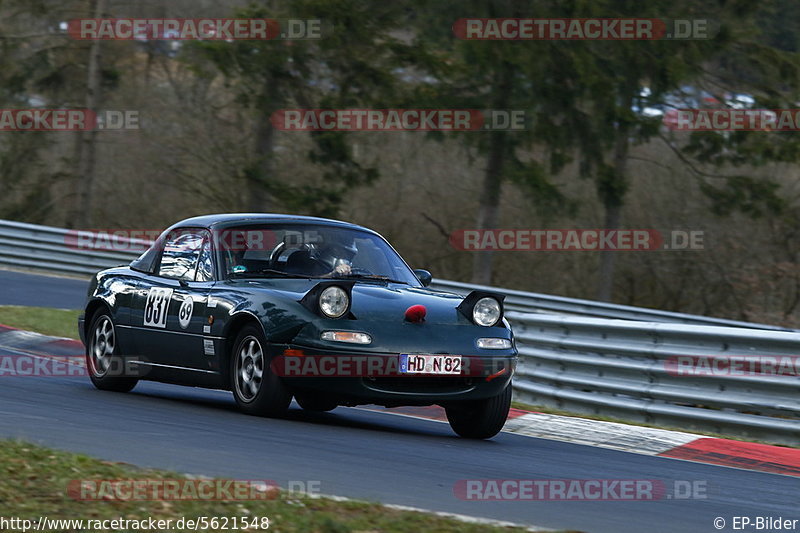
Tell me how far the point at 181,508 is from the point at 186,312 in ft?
14.1

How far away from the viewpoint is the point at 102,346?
34.7ft

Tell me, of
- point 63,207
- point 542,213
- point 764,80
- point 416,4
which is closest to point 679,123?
point 764,80

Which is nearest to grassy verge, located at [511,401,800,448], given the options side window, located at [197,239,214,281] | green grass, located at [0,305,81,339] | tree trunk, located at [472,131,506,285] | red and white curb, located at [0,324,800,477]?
red and white curb, located at [0,324,800,477]

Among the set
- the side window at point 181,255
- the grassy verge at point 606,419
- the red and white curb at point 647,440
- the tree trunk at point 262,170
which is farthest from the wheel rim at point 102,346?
the tree trunk at point 262,170

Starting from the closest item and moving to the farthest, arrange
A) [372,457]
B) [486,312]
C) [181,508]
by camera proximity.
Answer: [181,508]
[372,457]
[486,312]

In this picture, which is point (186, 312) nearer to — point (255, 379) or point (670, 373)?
point (255, 379)

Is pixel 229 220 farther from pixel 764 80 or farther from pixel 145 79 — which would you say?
pixel 145 79

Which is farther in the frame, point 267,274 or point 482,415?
point 267,274

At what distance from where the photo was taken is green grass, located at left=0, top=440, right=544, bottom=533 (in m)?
5.08

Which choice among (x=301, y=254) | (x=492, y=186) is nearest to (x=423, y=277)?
(x=301, y=254)

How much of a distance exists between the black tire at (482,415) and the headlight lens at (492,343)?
0.30 meters

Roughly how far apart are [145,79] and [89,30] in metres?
3.48

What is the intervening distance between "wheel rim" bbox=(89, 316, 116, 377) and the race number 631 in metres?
0.59

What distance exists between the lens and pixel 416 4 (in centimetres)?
2675
